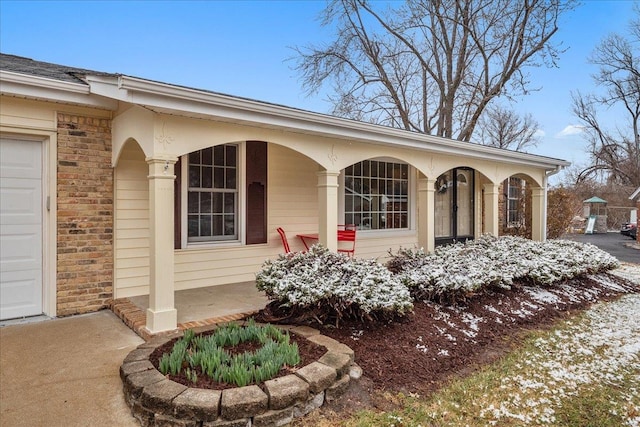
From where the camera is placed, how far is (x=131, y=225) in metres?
5.12

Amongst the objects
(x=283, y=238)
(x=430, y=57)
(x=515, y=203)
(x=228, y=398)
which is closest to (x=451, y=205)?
(x=515, y=203)

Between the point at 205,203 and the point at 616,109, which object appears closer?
the point at 205,203

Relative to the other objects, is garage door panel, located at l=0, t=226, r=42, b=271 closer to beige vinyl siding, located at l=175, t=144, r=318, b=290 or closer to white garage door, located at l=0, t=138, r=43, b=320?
white garage door, located at l=0, t=138, r=43, b=320

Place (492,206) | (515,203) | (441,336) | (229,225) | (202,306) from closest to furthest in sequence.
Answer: (441,336) → (202,306) → (229,225) → (492,206) → (515,203)

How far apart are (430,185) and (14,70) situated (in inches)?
247

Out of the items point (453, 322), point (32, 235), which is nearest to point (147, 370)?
point (32, 235)

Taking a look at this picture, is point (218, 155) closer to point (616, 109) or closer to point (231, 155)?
point (231, 155)

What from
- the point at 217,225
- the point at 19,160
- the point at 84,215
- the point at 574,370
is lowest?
the point at 574,370

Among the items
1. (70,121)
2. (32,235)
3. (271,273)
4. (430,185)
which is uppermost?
(70,121)

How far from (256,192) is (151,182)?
2447mm

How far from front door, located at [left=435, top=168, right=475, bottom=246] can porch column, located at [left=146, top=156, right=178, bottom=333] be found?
720 centimetres

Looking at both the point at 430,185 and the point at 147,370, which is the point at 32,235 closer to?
the point at 147,370

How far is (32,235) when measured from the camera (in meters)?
4.49

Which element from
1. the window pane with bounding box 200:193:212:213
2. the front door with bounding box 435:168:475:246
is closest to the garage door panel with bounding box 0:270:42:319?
the window pane with bounding box 200:193:212:213
